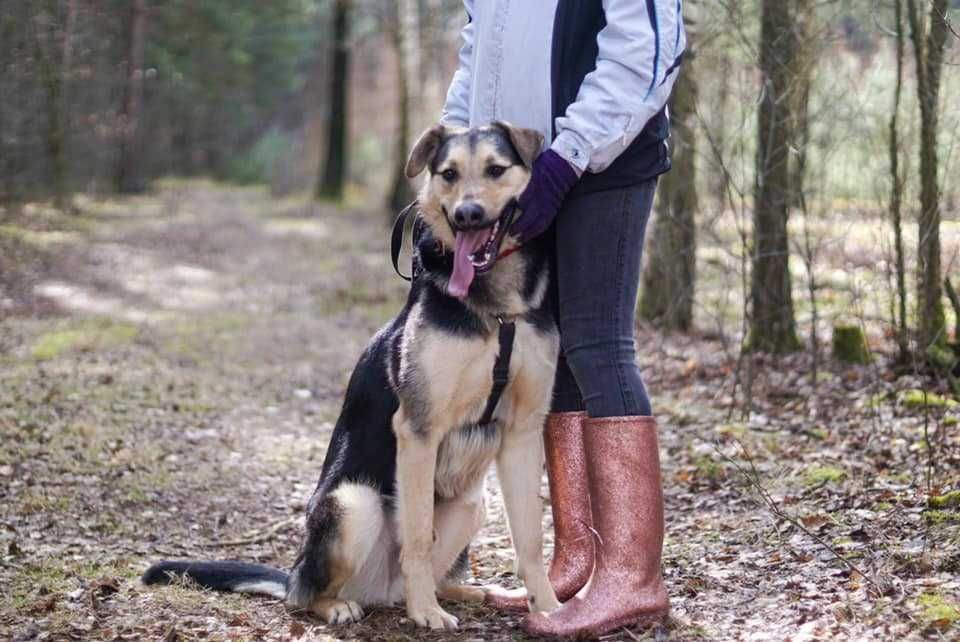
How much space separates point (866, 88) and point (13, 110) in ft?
35.0

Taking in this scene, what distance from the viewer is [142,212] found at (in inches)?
875

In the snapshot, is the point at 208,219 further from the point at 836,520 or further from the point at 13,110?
the point at 836,520

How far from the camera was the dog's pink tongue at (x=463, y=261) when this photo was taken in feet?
11.0

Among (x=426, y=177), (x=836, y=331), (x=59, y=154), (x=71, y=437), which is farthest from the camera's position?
(x=59, y=154)

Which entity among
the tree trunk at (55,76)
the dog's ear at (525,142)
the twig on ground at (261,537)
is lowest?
the twig on ground at (261,537)

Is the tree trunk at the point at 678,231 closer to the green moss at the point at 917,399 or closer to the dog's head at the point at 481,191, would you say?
the green moss at the point at 917,399

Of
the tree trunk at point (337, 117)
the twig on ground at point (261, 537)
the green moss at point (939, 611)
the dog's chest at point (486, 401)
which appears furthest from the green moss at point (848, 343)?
the tree trunk at point (337, 117)

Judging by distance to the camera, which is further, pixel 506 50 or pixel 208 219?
pixel 208 219

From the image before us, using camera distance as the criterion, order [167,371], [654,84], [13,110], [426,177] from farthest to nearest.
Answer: [13,110]
[167,371]
[426,177]
[654,84]

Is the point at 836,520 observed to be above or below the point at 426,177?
below

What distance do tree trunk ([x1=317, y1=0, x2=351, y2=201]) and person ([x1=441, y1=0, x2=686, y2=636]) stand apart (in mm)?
21412

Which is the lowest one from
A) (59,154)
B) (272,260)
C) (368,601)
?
(368,601)

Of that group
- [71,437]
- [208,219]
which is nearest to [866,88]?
[71,437]

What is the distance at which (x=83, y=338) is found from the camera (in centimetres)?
894
